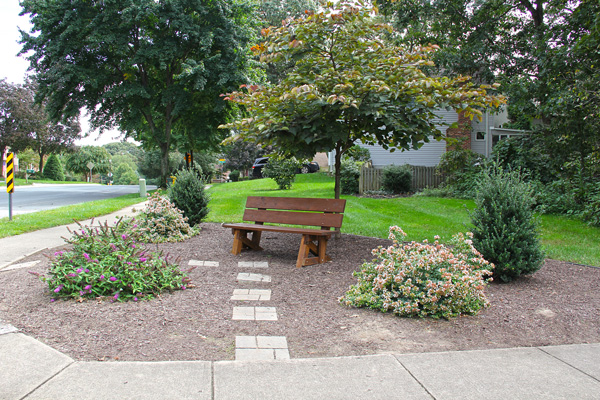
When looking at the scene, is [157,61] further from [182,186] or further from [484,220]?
[484,220]

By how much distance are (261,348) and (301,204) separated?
Answer: 3584 mm

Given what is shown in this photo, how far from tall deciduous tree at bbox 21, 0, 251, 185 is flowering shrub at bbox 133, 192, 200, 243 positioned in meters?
9.52

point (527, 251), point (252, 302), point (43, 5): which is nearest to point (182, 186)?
point (252, 302)

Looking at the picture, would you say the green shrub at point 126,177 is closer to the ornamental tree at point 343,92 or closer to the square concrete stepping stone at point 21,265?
the square concrete stepping stone at point 21,265

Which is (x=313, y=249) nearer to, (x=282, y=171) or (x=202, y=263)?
(x=202, y=263)

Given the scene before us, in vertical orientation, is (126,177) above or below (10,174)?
above

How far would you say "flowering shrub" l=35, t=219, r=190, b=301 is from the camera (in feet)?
13.9

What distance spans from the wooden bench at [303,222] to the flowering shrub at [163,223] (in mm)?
1525

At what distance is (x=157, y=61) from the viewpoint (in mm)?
18875

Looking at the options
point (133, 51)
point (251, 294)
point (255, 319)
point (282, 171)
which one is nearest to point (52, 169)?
point (133, 51)

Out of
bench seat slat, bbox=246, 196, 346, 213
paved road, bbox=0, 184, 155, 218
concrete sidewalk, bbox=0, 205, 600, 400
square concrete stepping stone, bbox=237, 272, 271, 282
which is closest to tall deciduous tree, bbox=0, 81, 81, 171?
paved road, bbox=0, 184, 155, 218

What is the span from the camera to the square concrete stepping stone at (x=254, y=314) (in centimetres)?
395

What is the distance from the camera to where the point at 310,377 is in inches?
109

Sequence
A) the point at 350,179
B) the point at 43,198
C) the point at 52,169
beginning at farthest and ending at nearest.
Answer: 1. the point at 52,169
2. the point at 43,198
3. the point at 350,179
